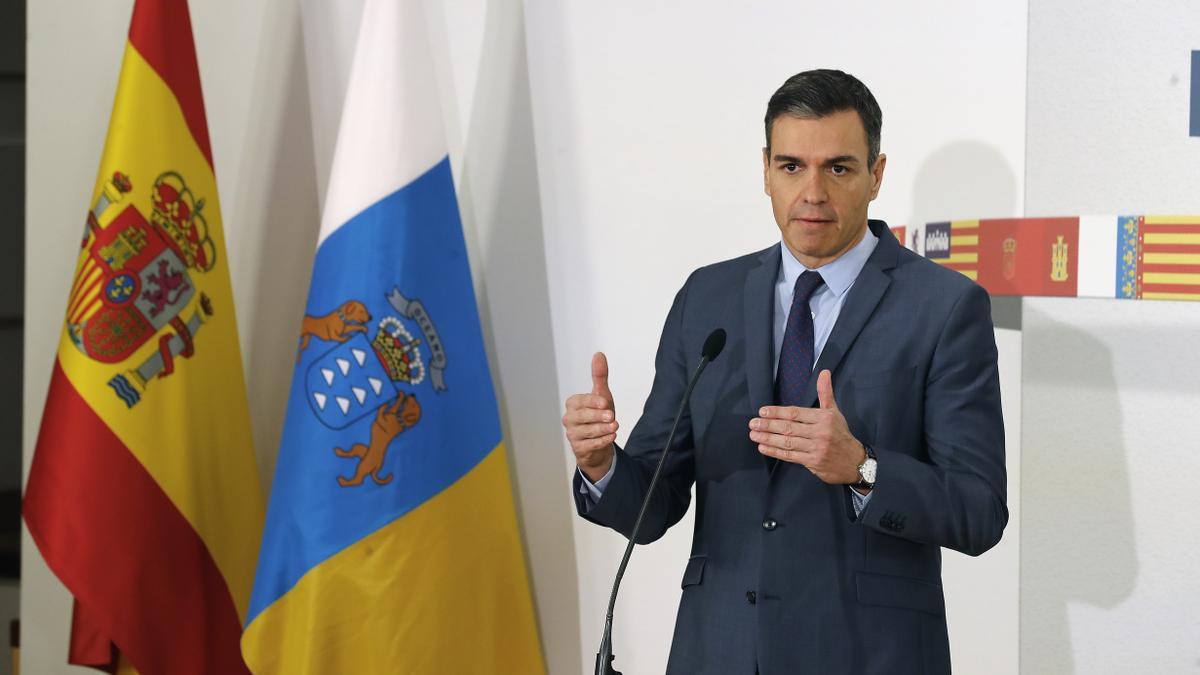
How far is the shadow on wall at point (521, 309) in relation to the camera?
3.00 metres

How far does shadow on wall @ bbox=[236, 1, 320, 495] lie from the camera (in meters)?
3.09

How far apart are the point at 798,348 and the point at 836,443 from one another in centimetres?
25

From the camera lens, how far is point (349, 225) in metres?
2.66

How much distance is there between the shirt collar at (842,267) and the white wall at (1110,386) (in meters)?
0.64

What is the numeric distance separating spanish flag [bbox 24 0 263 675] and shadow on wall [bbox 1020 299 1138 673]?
5.95 ft

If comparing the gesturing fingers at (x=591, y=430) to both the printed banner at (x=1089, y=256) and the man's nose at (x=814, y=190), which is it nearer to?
the man's nose at (x=814, y=190)

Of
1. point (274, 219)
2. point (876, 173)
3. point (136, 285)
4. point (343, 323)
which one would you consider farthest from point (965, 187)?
point (136, 285)

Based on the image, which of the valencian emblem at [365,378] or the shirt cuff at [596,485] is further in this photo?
the valencian emblem at [365,378]

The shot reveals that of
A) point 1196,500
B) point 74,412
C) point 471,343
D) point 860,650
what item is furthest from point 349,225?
point 1196,500

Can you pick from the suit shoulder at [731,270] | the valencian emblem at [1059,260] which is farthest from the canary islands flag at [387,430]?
the valencian emblem at [1059,260]

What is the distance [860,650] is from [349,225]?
5.21ft

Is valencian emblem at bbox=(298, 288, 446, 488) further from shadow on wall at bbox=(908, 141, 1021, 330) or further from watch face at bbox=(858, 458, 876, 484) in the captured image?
watch face at bbox=(858, 458, 876, 484)

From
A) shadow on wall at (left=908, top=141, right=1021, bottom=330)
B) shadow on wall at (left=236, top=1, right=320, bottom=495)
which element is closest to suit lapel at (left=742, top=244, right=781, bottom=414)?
shadow on wall at (left=908, top=141, right=1021, bottom=330)

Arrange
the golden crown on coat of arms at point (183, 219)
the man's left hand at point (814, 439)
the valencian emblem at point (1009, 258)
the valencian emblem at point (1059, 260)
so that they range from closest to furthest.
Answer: the man's left hand at point (814, 439), the valencian emblem at point (1059, 260), the valencian emblem at point (1009, 258), the golden crown on coat of arms at point (183, 219)
